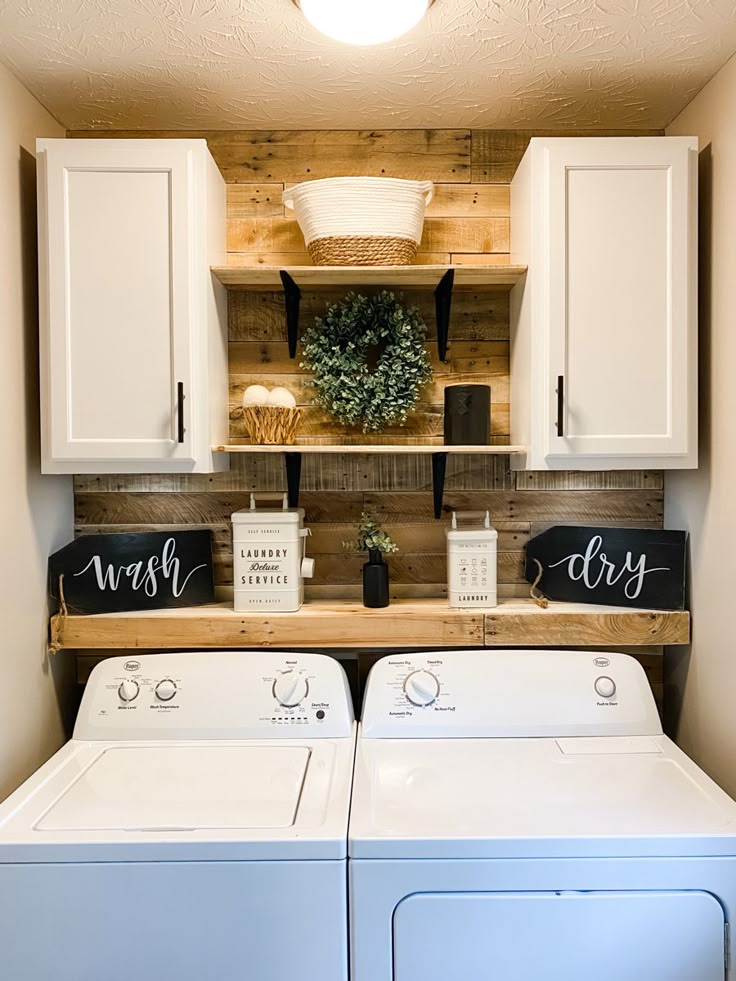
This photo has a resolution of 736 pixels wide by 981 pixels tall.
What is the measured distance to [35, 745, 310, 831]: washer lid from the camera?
4.71 feet

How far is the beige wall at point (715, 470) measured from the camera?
5.66ft

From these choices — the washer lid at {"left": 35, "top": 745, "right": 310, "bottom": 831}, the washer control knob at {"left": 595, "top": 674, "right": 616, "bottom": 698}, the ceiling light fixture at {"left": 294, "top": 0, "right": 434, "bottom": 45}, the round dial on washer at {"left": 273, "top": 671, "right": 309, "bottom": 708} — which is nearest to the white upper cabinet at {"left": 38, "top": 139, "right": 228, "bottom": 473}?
the ceiling light fixture at {"left": 294, "top": 0, "right": 434, "bottom": 45}

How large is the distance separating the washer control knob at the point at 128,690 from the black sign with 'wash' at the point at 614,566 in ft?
3.43

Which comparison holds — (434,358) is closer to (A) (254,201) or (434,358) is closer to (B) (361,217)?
(B) (361,217)

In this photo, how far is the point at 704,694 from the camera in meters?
1.87

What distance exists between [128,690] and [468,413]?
104 cm

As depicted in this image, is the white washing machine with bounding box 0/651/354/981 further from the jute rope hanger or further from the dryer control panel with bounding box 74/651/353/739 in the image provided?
the jute rope hanger

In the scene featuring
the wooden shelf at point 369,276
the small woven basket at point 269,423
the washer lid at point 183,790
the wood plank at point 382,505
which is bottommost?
the washer lid at point 183,790

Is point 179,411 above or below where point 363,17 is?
below

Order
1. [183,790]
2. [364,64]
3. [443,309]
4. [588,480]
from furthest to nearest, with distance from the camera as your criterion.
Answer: [588,480] → [443,309] → [364,64] → [183,790]

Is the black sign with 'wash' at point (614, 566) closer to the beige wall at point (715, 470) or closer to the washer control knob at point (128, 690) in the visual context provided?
the beige wall at point (715, 470)

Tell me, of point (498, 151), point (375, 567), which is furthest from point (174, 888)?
point (498, 151)

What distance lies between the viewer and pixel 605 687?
73.2 inches

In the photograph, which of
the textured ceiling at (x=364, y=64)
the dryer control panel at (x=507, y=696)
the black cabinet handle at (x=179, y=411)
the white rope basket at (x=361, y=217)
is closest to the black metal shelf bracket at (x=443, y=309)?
the white rope basket at (x=361, y=217)
